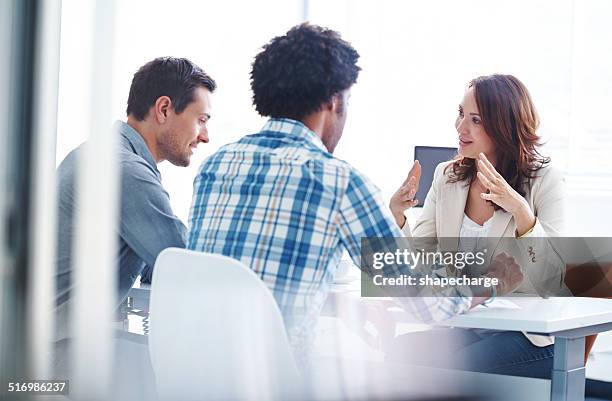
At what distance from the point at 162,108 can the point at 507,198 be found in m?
0.95

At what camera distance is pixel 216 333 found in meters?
1.44

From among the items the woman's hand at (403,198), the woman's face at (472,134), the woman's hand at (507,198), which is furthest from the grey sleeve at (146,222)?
the woman's face at (472,134)

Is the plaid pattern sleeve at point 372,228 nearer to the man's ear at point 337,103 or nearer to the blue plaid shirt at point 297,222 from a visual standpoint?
the blue plaid shirt at point 297,222


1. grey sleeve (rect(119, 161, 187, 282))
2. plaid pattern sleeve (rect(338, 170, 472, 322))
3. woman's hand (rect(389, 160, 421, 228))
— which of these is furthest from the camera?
woman's hand (rect(389, 160, 421, 228))

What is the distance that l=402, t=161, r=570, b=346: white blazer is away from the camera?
2104 mm

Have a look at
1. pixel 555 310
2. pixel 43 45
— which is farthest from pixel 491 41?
pixel 43 45

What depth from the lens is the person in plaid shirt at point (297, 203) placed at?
58.7 inches

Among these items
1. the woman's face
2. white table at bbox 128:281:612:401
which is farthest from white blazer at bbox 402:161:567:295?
white table at bbox 128:281:612:401

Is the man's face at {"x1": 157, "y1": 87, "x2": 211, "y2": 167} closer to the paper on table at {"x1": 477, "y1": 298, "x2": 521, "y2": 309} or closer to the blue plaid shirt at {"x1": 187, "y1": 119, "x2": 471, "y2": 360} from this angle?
the blue plaid shirt at {"x1": 187, "y1": 119, "x2": 471, "y2": 360}

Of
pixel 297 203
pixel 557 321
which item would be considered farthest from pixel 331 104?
pixel 557 321

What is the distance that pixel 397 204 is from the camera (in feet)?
7.43

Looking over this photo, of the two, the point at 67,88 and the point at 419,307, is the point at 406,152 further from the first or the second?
the point at 419,307

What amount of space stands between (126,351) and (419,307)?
0.88m

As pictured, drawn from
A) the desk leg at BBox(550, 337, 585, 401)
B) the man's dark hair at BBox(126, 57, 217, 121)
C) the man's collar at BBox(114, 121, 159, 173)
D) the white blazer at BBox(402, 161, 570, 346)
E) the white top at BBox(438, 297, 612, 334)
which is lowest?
the desk leg at BBox(550, 337, 585, 401)
